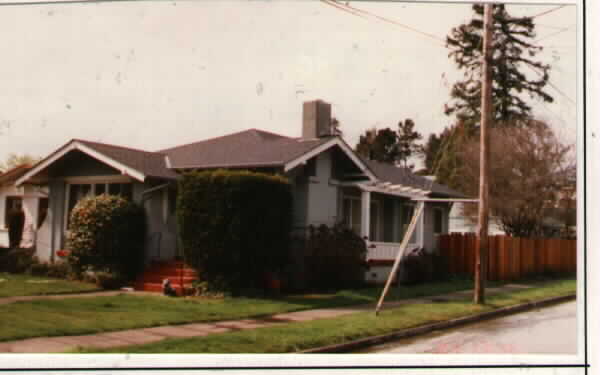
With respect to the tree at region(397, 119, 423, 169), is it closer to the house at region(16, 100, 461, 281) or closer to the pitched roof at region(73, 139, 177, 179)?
the house at region(16, 100, 461, 281)

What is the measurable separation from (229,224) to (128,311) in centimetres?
334

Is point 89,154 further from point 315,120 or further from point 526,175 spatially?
point 526,175

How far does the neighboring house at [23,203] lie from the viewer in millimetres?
25170

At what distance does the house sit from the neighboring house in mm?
6026

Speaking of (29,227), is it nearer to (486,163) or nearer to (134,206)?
(134,206)

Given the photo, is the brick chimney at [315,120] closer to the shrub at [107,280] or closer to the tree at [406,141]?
the shrub at [107,280]

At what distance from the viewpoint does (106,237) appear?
16.6 metres

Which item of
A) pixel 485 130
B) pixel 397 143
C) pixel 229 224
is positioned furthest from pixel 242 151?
pixel 397 143

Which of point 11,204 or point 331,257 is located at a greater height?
point 11,204

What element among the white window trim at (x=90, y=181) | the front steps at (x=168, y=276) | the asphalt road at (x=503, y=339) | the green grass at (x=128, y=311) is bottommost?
the asphalt road at (x=503, y=339)

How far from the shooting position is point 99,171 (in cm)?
1830

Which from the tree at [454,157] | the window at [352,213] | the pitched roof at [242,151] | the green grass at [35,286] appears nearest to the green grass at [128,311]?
the green grass at [35,286]

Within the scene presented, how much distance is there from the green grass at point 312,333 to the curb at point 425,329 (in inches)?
5.4

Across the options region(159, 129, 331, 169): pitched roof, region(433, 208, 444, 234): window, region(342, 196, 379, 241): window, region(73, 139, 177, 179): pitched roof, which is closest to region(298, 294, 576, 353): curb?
region(342, 196, 379, 241): window
